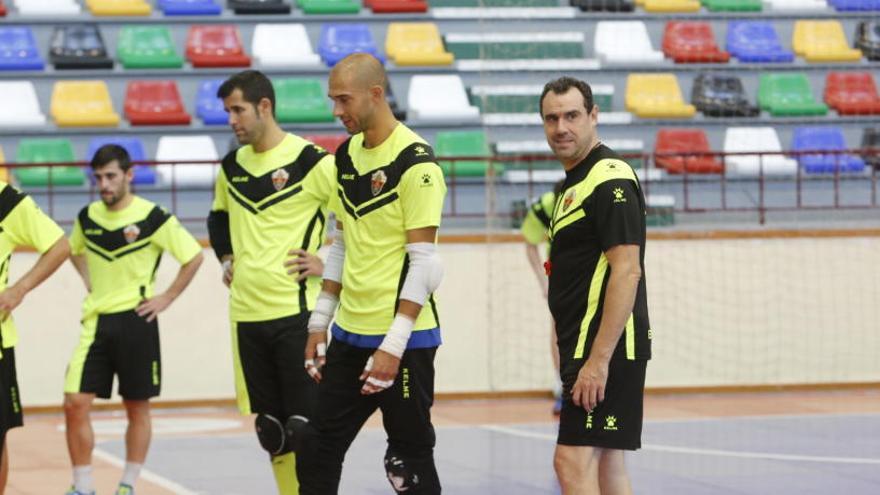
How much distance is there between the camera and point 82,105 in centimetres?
1722

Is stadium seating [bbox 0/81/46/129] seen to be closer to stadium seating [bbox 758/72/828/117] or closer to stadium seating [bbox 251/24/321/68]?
stadium seating [bbox 251/24/321/68]

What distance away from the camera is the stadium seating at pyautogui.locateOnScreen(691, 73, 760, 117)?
18.0 m

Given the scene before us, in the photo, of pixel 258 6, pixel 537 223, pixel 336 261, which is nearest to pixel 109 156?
pixel 336 261

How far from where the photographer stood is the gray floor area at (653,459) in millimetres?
9180

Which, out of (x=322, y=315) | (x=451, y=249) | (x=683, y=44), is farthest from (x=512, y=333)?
(x=322, y=315)

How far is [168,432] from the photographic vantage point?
12.3 meters

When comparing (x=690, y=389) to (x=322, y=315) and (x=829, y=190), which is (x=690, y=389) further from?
(x=322, y=315)

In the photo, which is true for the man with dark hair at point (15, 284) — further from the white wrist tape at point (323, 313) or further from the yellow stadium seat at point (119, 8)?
the yellow stadium seat at point (119, 8)

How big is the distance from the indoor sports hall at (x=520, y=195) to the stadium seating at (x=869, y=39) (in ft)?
0.09

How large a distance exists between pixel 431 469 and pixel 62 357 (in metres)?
8.17

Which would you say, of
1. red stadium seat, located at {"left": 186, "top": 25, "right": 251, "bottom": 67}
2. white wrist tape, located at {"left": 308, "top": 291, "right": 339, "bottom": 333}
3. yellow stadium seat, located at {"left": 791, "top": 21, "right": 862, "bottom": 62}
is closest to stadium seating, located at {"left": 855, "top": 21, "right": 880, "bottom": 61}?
yellow stadium seat, located at {"left": 791, "top": 21, "right": 862, "bottom": 62}

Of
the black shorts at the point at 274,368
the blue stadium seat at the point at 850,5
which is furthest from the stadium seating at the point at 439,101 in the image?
the black shorts at the point at 274,368

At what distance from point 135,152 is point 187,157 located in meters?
0.57

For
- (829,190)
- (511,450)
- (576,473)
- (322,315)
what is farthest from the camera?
(829,190)
